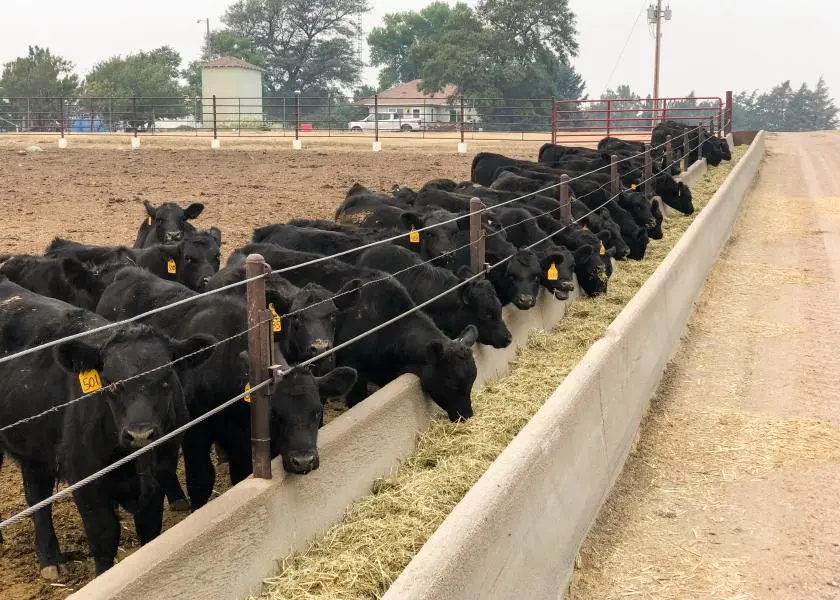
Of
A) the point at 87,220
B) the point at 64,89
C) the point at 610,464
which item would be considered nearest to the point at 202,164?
the point at 87,220

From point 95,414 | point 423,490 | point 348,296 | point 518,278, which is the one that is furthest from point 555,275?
point 95,414

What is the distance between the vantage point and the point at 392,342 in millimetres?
6770

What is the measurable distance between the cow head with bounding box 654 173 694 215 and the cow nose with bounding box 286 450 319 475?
13.6 m

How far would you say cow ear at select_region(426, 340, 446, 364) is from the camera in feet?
20.7

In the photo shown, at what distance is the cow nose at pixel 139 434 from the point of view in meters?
3.99

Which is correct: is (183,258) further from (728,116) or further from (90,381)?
(728,116)

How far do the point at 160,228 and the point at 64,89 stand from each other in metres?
69.6

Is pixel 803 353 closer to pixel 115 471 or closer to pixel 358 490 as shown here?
pixel 358 490

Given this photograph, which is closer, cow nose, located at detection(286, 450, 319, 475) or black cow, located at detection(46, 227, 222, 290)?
cow nose, located at detection(286, 450, 319, 475)

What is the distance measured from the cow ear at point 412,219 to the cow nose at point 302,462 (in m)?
5.11

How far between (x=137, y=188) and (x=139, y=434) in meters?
15.2

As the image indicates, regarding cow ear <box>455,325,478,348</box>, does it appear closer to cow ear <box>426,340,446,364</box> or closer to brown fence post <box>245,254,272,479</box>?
cow ear <box>426,340,446,364</box>

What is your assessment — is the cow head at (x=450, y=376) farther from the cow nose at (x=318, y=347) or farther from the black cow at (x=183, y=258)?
the black cow at (x=183, y=258)

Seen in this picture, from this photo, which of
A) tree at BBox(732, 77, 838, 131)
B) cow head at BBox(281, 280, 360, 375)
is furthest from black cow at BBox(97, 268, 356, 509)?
tree at BBox(732, 77, 838, 131)
